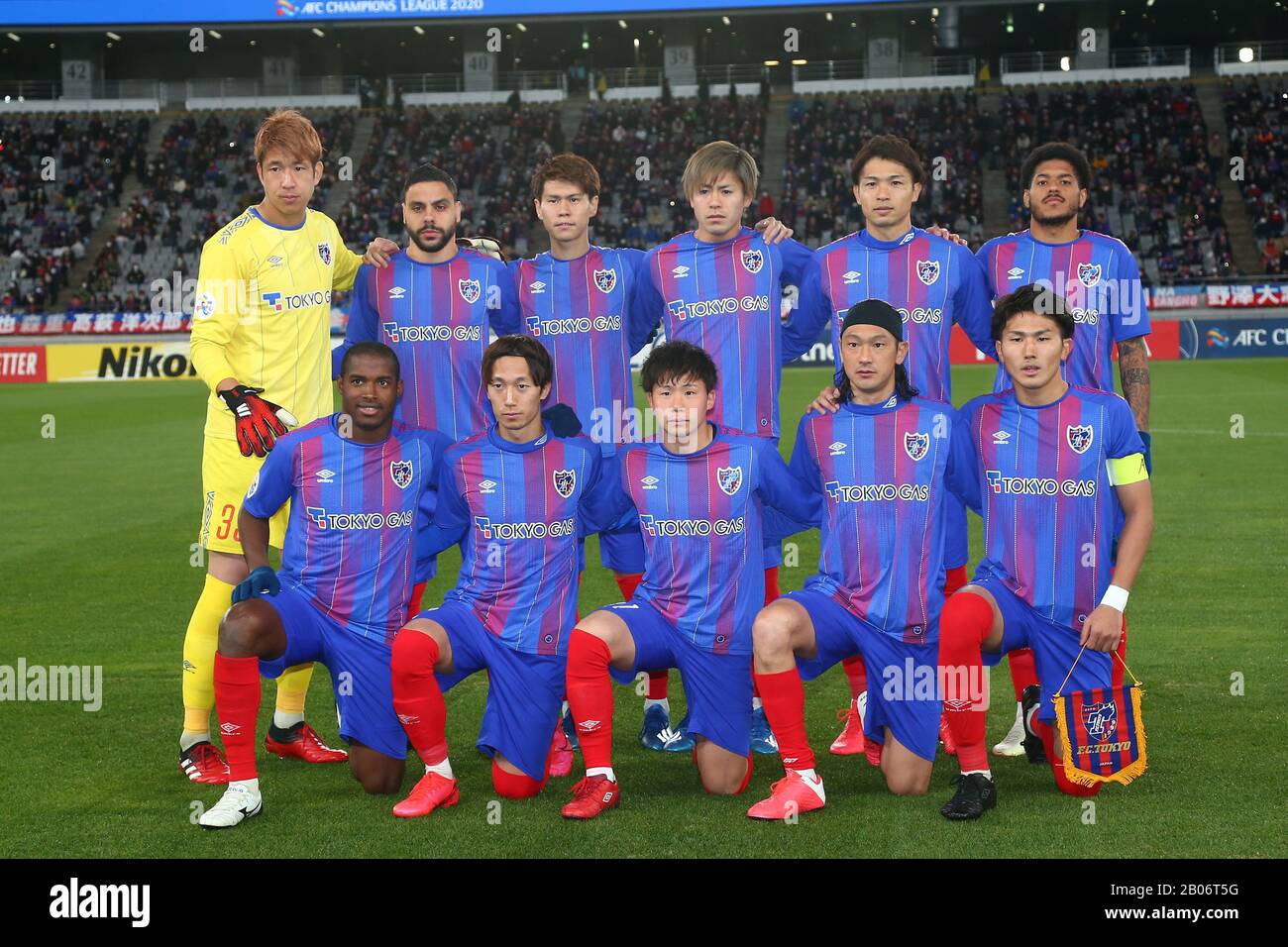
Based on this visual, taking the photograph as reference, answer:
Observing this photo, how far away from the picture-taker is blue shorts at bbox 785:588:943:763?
4.63 m

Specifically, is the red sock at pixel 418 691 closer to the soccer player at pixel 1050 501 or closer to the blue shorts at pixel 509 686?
the blue shorts at pixel 509 686

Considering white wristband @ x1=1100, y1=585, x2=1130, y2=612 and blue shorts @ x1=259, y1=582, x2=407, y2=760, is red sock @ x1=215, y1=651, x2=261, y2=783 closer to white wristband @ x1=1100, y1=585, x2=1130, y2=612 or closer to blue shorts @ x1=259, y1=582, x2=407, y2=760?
blue shorts @ x1=259, y1=582, x2=407, y2=760

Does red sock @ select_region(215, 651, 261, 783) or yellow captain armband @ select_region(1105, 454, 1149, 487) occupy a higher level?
yellow captain armband @ select_region(1105, 454, 1149, 487)

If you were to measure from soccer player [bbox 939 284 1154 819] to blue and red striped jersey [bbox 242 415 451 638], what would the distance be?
77.1 inches

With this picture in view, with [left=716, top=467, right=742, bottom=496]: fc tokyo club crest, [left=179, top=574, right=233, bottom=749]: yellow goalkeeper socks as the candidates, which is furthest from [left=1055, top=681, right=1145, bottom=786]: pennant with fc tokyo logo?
[left=179, top=574, right=233, bottom=749]: yellow goalkeeper socks

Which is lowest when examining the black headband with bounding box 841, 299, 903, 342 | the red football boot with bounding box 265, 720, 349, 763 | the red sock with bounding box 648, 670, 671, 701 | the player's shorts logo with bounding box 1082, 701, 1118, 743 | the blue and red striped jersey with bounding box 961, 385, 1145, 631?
the red football boot with bounding box 265, 720, 349, 763

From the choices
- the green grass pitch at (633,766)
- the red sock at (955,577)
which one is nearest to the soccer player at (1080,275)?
the red sock at (955,577)

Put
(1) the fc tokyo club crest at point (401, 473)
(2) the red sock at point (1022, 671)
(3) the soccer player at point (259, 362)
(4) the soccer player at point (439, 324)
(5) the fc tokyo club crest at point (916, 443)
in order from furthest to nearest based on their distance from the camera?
(4) the soccer player at point (439, 324), (2) the red sock at point (1022, 671), (3) the soccer player at point (259, 362), (1) the fc tokyo club crest at point (401, 473), (5) the fc tokyo club crest at point (916, 443)

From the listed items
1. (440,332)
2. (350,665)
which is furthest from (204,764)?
(440,332)

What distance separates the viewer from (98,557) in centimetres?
951

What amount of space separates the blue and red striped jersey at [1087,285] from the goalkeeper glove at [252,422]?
2.77 metres

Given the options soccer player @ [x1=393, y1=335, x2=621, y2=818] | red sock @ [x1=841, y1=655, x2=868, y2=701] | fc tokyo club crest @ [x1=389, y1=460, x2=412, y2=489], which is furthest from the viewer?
red sock @ [x1=841, y1=655, x2=868, y2=701]

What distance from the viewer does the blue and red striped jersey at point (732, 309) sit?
5.46m

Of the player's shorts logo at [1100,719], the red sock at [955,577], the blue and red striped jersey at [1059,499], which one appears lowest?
the player's shorts logo at [1100,719]
